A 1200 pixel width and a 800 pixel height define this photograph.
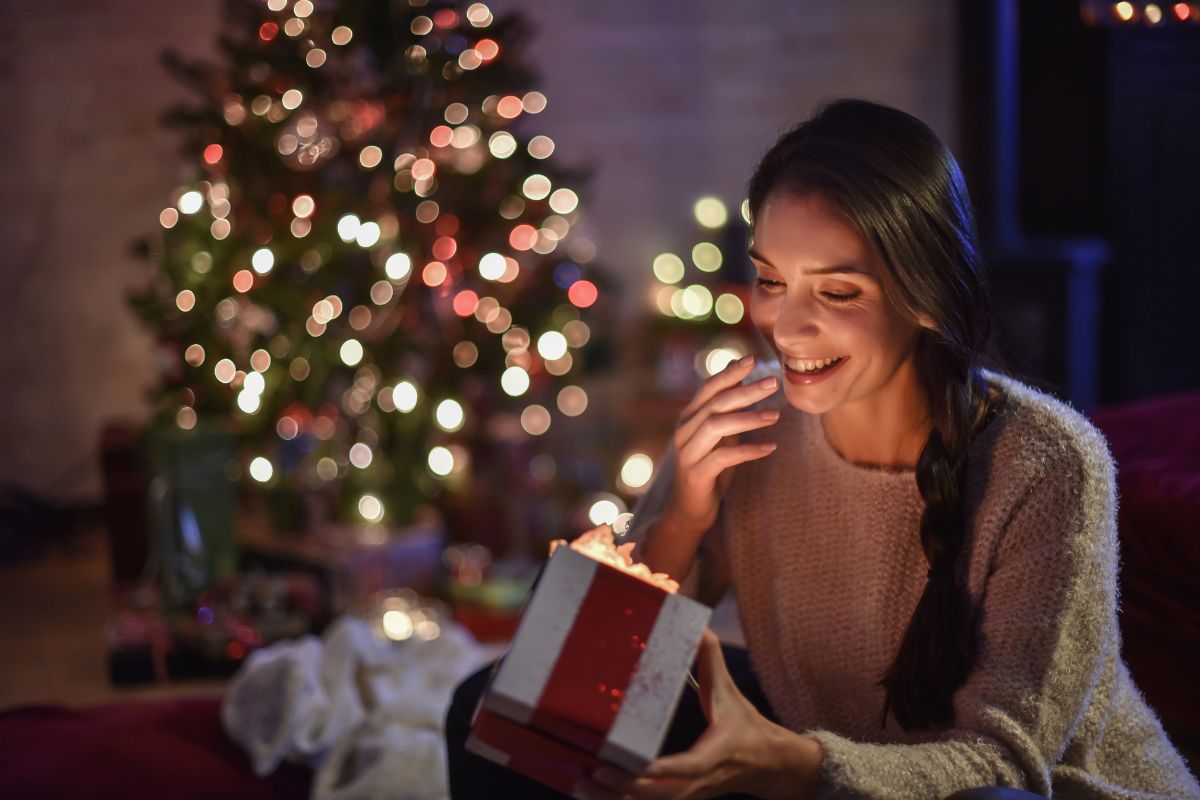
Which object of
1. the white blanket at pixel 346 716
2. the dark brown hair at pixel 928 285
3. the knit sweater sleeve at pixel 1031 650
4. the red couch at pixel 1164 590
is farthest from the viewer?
the white blanket at pixel 346 716

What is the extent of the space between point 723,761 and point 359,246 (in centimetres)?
251

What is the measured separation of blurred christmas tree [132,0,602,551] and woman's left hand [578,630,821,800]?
95.4 inches

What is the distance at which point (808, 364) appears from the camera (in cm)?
131

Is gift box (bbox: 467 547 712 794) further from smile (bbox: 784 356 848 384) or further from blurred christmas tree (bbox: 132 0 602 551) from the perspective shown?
blurred christmas tree (bbox: 132 0 602 551)

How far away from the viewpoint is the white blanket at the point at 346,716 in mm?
2123

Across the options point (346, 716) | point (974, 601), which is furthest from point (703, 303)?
point (974, 601)

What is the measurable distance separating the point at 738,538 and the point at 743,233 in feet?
10.1

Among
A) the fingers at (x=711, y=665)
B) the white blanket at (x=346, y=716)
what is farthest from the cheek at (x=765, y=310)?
the white blanket at (x=346, y=716)

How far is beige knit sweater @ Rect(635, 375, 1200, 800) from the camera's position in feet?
3.80

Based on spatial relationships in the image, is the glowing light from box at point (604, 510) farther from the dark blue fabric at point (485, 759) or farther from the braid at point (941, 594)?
the braid at point (941, 594)

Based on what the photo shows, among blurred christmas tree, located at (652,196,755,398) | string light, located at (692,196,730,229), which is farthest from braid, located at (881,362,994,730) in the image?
string light, located at (692,196,730,229)

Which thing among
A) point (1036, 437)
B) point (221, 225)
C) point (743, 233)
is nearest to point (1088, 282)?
point (743, 233)

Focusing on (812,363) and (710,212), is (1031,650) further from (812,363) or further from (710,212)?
(710,212)

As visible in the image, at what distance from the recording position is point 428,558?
3574 millimetres
